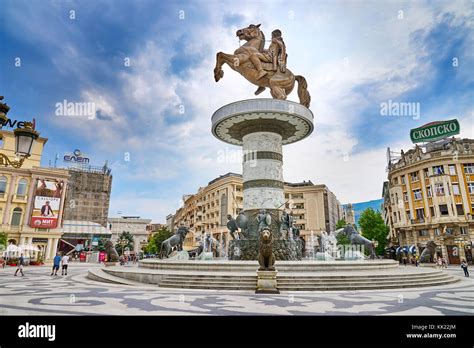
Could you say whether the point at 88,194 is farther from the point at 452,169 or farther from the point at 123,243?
the point at 452,169

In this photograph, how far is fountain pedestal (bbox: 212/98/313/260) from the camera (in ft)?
58.5

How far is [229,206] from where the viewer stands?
58.3 m

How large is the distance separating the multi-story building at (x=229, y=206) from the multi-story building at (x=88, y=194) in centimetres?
2219

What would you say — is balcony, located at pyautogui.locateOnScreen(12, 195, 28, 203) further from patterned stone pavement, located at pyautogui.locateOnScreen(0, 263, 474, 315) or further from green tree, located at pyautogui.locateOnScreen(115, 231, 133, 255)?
patterned stone pavement, located at pyautogui.locateOnScreen(0, 263, 474, 315)

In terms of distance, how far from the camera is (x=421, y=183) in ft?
138

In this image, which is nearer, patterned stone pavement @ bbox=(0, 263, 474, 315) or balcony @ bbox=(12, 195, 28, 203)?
patterned stone pavement @ bbox=(0, 263, 474, 315)

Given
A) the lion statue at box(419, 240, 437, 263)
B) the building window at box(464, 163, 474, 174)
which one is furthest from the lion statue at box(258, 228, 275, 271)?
the building window at box(464, 163, 474, 174)

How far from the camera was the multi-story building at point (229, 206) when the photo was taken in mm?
59138

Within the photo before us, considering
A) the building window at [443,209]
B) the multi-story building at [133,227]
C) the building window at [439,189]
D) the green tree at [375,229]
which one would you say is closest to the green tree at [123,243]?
the multi-story building at [133,227]

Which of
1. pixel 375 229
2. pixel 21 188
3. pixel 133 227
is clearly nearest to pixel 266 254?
pixel 21 188

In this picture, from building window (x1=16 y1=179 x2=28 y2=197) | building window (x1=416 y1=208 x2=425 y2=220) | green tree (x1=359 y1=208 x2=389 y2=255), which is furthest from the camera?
green tree (x1=359 y1=208 x2=389 y2=255)

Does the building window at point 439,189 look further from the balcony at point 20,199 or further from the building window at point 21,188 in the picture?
the building window at point 21,188

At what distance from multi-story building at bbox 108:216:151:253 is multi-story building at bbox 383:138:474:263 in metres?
86.4
